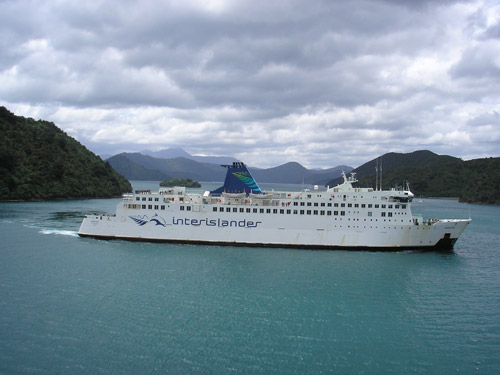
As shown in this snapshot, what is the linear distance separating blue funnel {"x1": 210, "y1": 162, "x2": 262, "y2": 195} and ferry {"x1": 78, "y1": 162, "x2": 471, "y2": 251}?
0.81 meters

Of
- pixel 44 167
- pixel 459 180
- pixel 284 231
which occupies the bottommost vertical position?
pixel 284 231

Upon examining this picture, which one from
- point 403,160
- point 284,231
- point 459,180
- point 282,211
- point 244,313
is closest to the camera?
point 244,313

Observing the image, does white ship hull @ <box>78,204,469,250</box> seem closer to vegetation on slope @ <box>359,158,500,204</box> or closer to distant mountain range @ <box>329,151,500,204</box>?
distant mountain range @ <box>329,151,500,204</box>

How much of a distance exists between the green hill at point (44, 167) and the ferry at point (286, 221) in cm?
4356

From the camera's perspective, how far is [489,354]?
1168 cm

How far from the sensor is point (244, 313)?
1428 centimetres

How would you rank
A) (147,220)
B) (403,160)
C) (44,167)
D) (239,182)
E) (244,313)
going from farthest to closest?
(403,160), (44,167), (239,182), (147,220), (244,313)

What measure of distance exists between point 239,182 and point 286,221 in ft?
17.9

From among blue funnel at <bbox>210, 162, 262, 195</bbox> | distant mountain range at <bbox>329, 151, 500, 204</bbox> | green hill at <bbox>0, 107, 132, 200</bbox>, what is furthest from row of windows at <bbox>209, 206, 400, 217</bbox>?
distant mountain range at <bbox>329, 151, 500, 204</bbox>

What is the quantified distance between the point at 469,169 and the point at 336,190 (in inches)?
4228

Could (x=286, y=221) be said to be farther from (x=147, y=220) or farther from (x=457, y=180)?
(x=457, y=180)

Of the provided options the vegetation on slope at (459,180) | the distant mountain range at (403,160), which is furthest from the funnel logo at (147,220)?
the distant mountain range at (403,160)

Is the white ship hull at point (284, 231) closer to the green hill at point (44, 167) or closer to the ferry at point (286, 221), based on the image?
the ferry at point (286, 221)

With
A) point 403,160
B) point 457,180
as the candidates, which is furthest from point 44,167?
point 403,160
